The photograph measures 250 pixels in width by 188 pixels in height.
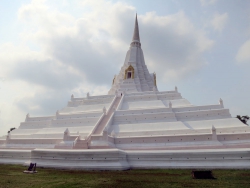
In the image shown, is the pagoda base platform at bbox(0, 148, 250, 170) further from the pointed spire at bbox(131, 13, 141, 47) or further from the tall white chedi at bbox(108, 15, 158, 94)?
the pointed spire at bbox(131, 13, 141, 47)

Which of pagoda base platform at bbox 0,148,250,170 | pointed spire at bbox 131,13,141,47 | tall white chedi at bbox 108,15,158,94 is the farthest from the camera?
pointed spire at bbox 131,13,141,47

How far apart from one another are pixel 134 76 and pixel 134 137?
2302cm

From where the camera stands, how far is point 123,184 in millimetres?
10914

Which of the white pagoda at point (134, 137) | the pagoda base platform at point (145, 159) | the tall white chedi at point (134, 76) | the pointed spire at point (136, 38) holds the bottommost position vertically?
the pagoda base platform at point (145, 159)

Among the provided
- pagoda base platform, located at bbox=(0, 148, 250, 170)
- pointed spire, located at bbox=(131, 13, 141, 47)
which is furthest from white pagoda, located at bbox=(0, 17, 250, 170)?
pointed spire, located at bbox=(131, 13, 141, 47)

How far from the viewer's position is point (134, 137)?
2364cm

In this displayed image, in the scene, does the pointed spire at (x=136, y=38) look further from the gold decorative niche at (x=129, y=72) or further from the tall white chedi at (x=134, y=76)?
the gold decorative niche at (x=129, y=72)

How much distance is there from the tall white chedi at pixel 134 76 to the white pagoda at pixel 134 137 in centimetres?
685

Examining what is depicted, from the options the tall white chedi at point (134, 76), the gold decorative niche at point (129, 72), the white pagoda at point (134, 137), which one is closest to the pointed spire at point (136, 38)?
the tall white chedi at point (134, 76)

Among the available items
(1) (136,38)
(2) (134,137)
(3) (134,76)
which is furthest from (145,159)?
(1) (136,38)

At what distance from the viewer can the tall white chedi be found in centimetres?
4300

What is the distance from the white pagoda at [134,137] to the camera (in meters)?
17.3

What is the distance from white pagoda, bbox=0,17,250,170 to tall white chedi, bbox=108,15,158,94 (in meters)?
6.85

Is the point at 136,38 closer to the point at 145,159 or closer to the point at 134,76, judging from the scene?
the point at 134,76
